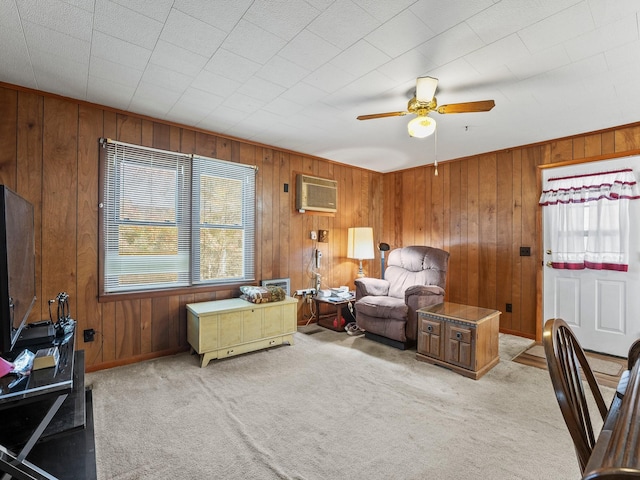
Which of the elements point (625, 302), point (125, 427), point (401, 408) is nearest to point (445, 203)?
point (625, 302)

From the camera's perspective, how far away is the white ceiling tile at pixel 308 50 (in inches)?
73.9

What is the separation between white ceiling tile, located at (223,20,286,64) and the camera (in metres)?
1.79

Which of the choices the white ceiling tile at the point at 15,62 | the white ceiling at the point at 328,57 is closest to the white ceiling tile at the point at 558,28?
the white ceiling at the point at 328,57

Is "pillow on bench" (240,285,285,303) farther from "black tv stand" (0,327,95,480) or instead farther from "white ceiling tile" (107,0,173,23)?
"white ceiling tile" (107,0,173,23)

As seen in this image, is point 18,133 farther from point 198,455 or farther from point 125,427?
point 198,455

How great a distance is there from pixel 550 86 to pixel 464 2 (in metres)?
1.31

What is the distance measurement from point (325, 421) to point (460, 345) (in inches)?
56.0

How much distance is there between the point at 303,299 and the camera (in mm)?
4340

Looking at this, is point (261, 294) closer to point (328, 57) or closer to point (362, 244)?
point (362, 244)

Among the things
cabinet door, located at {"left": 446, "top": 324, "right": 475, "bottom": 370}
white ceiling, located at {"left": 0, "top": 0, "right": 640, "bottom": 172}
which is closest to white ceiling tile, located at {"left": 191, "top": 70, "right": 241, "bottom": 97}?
white ceiling, located at {"left": 0, "top": 0, "right": 640, "bottom": 172}

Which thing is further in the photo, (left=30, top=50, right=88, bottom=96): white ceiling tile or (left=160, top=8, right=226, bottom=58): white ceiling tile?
(left=30, top=50, right=88, bottom=96): white ceiling tile

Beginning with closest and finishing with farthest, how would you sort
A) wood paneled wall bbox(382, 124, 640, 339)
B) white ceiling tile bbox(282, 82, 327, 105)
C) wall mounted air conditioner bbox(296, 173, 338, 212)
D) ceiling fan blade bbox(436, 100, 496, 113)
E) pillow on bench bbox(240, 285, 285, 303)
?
ceiling fan blade bbox(436, 100, 496, 113), white ceiling tile bbox(282, 82, 327, 105), pillow on bench bbox(240, 285, 285, 303), wood paneled wall bbox(382, 124, 640, 339), wall mounted air conditioner bbox(296, 173, 338, 212)

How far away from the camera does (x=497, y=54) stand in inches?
78.1

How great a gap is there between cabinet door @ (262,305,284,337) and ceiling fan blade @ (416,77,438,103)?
238cm
